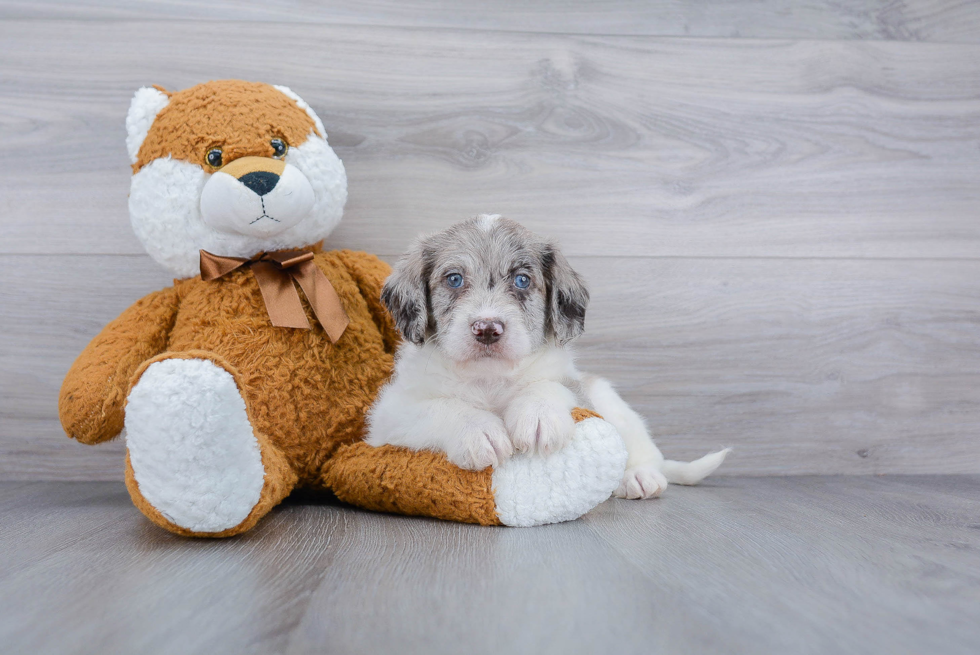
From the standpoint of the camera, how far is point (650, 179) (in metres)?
2.17

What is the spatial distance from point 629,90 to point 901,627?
169 cm

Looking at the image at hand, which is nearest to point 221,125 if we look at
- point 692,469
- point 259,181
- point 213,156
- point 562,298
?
point 213,156

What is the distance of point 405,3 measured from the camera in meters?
2.10

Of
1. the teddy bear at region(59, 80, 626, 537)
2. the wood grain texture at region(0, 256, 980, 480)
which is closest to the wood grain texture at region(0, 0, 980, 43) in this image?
the teddy bear at region(59, 80, 626, 537)

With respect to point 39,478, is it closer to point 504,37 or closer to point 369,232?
point 369,232

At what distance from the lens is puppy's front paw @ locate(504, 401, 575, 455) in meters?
1.40

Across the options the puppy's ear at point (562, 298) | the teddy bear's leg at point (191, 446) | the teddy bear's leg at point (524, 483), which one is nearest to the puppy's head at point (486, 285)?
the puppy's ear at point (562, 298)

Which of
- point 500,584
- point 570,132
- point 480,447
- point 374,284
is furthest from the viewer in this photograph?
point 570,132

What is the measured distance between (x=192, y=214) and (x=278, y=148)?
257 mm

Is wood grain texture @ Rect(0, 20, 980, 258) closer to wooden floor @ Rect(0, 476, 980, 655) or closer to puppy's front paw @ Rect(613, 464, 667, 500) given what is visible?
puppy's front paw @ Rect(613, 464, 667, 500)

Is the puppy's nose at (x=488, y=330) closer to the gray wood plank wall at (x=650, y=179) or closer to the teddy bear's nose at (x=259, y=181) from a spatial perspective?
the teddy bear's nose at (x=259, y=181)

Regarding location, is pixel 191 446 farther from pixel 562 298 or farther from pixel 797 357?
pixel 797 357

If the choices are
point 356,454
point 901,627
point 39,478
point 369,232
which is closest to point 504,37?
point 369,232

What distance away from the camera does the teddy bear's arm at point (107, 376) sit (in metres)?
1.50
